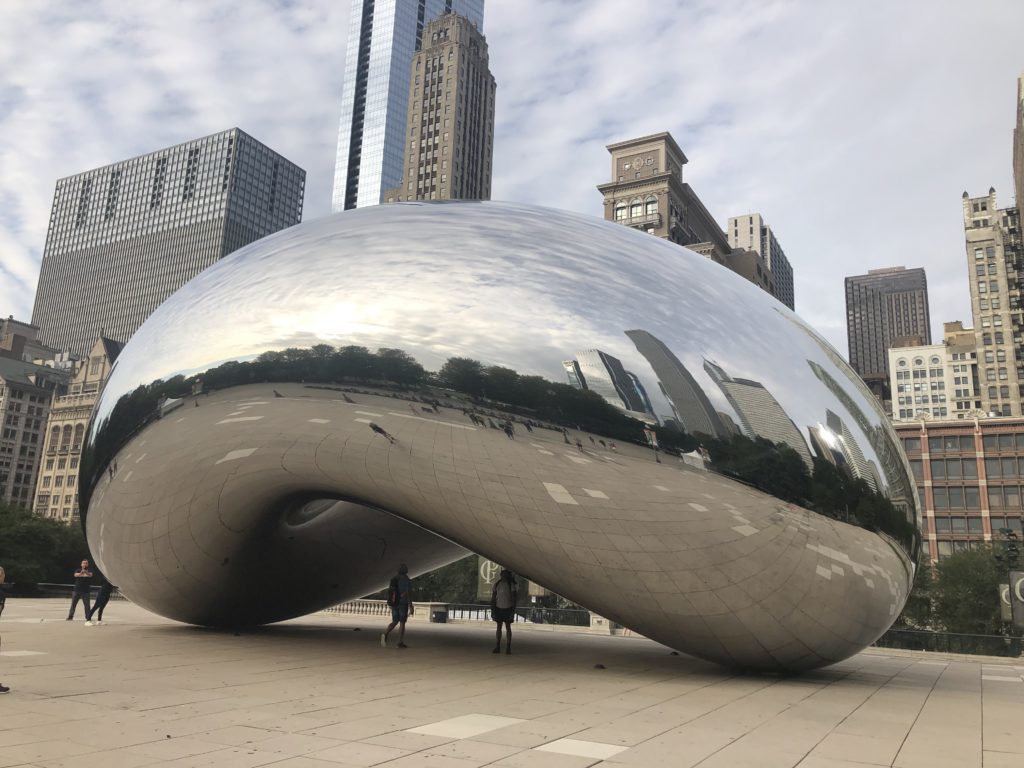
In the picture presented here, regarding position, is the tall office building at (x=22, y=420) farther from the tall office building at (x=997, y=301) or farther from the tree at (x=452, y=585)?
the tall office building at (x=997, y=301)

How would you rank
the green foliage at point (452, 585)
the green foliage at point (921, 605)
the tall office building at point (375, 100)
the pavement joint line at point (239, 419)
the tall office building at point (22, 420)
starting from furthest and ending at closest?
the tall office building at point (375, 100)
the tall office building at point (22, 420)
the green foliage at point (452, 585)
the green foliage at point (921, 605)
the pavement joint line at point (239, 419)

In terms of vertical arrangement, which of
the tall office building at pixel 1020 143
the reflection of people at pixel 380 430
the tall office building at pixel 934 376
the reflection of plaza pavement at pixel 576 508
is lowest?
the reflection of plaza pavement at pixel 576 508

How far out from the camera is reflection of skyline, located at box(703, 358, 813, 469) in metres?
7.95

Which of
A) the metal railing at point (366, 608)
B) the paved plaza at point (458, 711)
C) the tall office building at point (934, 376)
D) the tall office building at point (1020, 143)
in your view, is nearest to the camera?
the paved plaza at point (458, 711)

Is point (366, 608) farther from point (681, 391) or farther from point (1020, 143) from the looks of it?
point (1020, 143)

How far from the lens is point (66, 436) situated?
4835 inches

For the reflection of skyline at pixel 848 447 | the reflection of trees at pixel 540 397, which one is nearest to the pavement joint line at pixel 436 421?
the reflection of trees at pixel 540 397

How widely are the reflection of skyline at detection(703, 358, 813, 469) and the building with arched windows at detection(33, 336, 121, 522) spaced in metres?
129

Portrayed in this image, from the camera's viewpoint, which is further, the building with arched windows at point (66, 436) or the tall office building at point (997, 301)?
the building with arched windows at point (66, 436)

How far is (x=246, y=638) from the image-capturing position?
12164 mm

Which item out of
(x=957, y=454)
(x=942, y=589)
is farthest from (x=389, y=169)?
(x=942, y=589)

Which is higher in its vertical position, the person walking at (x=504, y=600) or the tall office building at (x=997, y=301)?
the tall office building at (x=997, y=301)

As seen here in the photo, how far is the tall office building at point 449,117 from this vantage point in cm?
15175

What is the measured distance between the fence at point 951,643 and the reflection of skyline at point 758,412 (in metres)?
12.1
